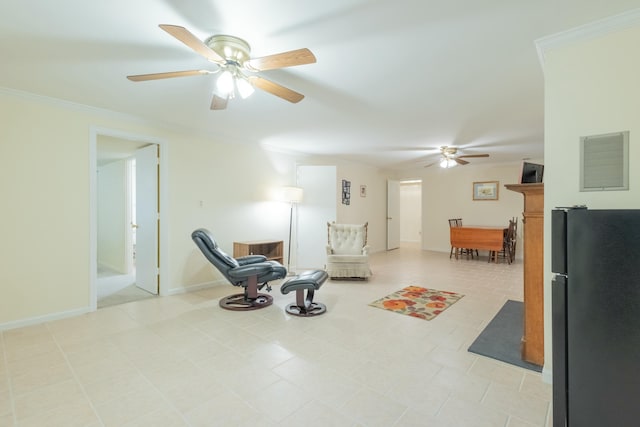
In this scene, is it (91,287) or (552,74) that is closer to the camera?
(552,74)

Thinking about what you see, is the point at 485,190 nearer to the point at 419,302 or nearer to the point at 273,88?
the point at 419,302

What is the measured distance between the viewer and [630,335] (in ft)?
3.67

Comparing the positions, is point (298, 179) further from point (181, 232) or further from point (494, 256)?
point (494, 256)

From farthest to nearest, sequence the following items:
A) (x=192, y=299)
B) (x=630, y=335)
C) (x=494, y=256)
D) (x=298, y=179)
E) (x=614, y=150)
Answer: (x=494, y=256)
(x=298, y=179)
(x=192, y=299)
(x=614, y=150)
(x=630, y=335)

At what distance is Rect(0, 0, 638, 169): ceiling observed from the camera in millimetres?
1683

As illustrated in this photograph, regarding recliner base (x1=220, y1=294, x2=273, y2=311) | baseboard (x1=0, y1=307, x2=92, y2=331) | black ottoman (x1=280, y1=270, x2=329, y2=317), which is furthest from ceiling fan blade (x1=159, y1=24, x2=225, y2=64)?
baseboard (x1=0, y1=307, x2=92, y2=331)

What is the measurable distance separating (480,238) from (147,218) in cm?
643

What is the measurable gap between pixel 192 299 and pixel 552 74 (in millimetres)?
4270

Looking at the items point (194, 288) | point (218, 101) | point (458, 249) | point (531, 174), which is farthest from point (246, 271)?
point (458, 249)

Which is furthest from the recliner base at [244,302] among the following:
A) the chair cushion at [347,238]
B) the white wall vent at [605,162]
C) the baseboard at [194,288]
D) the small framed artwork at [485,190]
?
the small framed artwork at [485,190]

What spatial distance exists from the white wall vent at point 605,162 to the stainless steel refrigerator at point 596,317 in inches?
32.3

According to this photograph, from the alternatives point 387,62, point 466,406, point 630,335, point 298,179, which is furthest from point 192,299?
point 630,335

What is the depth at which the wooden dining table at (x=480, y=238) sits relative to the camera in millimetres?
6305

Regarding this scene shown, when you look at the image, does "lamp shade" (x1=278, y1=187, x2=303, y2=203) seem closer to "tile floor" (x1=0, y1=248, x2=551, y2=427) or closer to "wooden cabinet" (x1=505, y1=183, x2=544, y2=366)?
"tile floor" (x1=0, y1=248, x2=551, y2=427)
